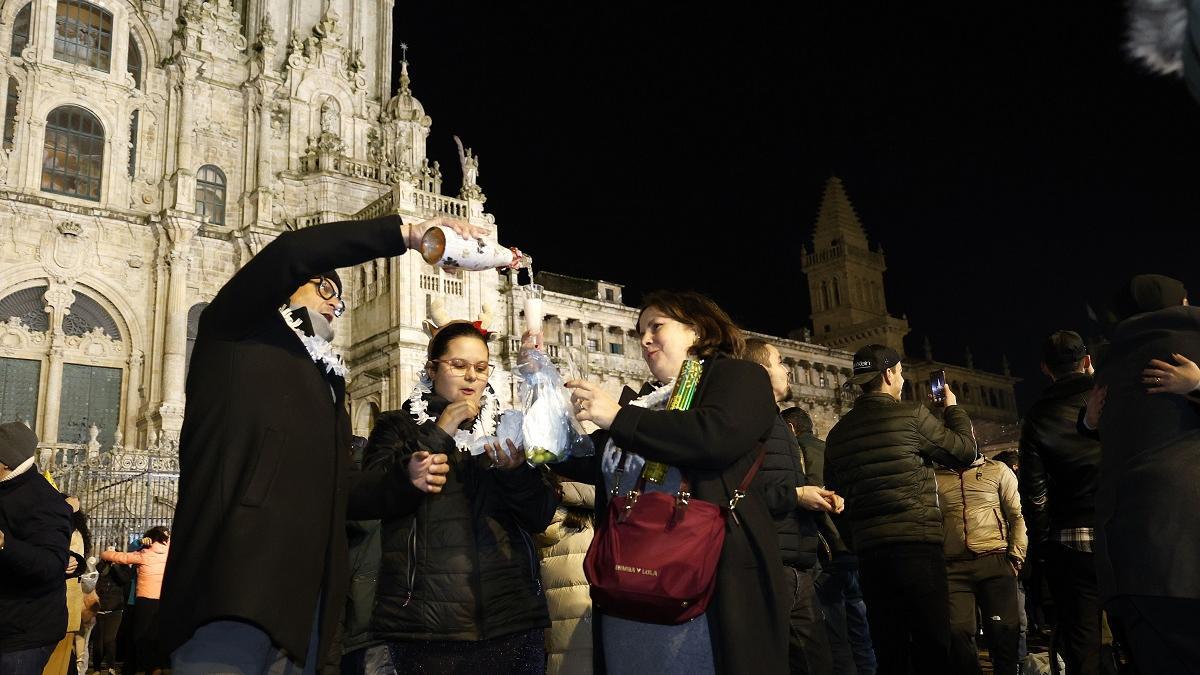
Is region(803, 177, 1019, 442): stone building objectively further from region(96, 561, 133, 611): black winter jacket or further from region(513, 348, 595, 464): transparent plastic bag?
region(513, 348, 595, 464): transparent plastic bag

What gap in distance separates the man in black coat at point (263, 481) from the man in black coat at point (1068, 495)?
13.3 ft

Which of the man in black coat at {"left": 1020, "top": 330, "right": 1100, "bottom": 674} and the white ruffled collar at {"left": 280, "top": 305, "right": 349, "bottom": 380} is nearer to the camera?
the white ruffled collar at {"left": 280, "top": 305, "right": 349, "bottom": 380}

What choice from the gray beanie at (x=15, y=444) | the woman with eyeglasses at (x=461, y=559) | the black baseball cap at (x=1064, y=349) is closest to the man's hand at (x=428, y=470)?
the woman with eyeglasses at (x=461, y=559)

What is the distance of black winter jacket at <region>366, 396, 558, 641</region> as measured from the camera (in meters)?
3.52

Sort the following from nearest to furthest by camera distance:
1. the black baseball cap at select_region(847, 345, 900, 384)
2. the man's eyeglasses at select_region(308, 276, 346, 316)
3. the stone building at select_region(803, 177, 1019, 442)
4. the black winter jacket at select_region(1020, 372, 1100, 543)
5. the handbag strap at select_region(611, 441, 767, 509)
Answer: the handbag strap at select_region(611, 441, 767, 509), the man's eyeglasses at select_region(308, 276, 346, 316), the black winter jacket at select_region(1020, 372, 1100, 543), the black baseball cap at select_region(847, 345, 900, 384), the stone building at select_region(803, 177, 1019, 442)

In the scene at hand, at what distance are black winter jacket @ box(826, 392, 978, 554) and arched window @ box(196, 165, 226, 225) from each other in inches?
960

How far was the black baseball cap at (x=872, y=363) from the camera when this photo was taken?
5957mm

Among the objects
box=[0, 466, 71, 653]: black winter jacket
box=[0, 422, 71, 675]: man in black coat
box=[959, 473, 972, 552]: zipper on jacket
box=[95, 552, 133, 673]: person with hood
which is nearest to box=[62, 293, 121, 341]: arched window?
box=[95, 552, 133, 673]: person with hood

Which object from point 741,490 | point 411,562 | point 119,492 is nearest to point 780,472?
point 741,490

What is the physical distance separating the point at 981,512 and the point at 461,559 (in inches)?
200

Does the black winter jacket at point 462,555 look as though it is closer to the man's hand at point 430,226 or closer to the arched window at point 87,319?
the man's hand at point 430,226

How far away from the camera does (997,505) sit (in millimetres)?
7262

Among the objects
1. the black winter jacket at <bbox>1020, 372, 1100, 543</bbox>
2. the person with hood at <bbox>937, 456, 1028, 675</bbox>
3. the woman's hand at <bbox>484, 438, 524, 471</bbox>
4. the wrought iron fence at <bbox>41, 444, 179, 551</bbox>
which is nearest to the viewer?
the woman's hand at <bbox>484, 438, 524, 471</bbox>

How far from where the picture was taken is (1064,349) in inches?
223
